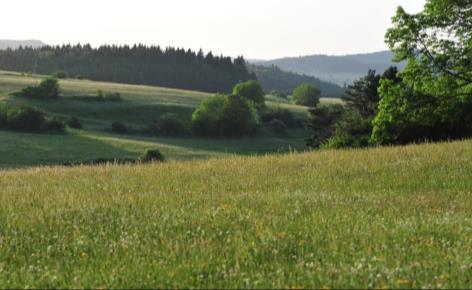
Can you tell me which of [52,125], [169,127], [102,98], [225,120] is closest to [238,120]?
[225,120]

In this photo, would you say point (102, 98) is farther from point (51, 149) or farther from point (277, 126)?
point (51, 149)

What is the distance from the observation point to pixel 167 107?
13688cm

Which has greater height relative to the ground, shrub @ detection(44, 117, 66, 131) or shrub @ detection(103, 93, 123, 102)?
shrub @ detection(103, 93, 123, 102)

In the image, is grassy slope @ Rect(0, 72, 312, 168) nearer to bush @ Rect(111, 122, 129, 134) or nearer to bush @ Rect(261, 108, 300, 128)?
bush @ Rect(111, 122, 129, 134)

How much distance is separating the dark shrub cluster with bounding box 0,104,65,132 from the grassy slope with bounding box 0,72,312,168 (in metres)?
3.96

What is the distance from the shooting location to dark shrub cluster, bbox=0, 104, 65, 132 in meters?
100

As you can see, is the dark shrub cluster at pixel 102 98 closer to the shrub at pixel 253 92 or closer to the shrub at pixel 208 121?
the shrub at pixel 208 121

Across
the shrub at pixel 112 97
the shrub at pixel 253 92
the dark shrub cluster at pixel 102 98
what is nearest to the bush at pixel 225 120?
the shrub at pixel 112 97

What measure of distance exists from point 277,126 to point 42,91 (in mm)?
51564

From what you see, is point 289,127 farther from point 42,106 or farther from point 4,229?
point 4,229

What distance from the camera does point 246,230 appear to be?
921 cm

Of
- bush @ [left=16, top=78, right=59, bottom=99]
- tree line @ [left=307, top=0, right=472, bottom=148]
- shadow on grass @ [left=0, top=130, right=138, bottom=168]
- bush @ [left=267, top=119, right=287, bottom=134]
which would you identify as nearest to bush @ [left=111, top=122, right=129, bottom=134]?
shadow on grass @ [left=0, top=130, right=138, bottom=168]

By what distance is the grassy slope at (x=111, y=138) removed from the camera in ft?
257

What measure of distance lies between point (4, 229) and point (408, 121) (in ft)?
103
